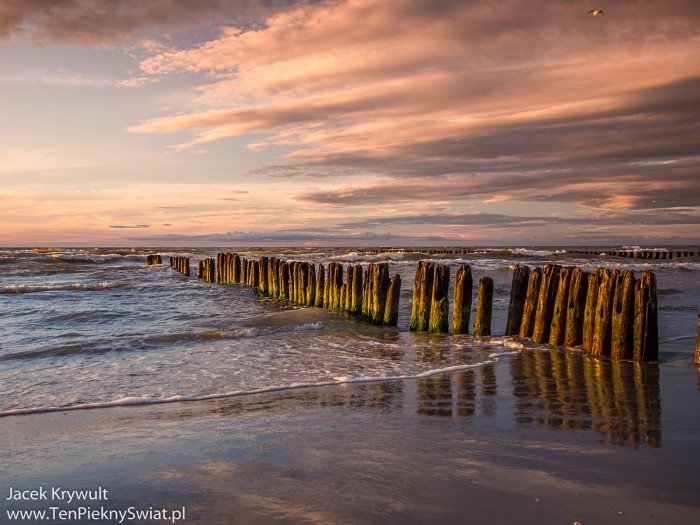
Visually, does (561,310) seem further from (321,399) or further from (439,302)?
(321,399)

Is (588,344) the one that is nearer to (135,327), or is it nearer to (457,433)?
(457,433)

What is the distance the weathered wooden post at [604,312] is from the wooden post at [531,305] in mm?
1280

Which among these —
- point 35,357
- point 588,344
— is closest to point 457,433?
point 588,344

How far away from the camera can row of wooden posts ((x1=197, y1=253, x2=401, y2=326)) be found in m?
12.4

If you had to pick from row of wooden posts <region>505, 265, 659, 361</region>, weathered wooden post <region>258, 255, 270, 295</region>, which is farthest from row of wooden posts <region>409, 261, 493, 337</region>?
weathered wooden post <region>258, 255, 270, 295</region>

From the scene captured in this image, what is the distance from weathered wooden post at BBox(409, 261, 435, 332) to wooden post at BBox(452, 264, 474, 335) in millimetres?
612

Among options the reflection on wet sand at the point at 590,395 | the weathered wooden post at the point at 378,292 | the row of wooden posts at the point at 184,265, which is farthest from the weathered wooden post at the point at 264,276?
the reflection on wet sand at the point at 590,395

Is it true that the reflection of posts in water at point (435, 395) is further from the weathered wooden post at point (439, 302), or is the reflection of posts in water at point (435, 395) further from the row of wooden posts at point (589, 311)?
the weathered wooden post at point (439, 302)

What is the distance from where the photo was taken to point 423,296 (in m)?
11.3

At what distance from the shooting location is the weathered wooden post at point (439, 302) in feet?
35.9

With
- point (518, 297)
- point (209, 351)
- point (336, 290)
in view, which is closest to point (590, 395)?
point (518, 297)

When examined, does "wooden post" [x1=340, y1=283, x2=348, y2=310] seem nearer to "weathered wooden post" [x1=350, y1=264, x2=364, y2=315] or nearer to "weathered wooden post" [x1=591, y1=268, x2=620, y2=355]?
"weathered wooden post" [x1=350, y1=264, x2=364, y2=315]

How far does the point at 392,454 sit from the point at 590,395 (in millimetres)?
2898

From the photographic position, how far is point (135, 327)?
12930 millimetres
